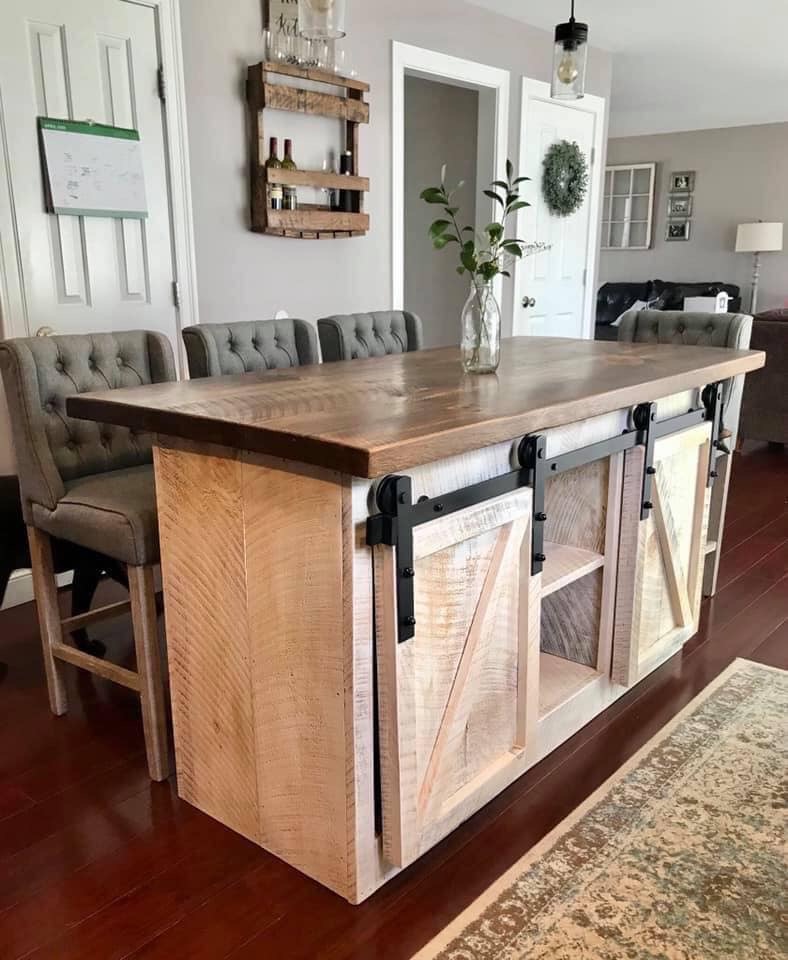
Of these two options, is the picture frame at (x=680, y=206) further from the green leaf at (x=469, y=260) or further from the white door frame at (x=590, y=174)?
the green leaf at (x=469, y=260)

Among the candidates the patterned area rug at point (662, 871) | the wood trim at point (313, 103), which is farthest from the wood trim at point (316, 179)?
the patterned area rug at point (662, 871)

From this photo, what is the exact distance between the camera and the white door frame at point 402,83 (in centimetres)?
411

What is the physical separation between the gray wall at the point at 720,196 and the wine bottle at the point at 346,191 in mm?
5860

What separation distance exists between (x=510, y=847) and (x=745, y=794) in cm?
60

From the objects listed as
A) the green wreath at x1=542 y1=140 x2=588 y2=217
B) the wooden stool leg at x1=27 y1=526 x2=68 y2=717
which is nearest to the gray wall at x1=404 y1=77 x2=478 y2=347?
the green wreath at x1=542 y1=140 x2=588 y2=217

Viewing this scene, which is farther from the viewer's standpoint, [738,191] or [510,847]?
[738,191]

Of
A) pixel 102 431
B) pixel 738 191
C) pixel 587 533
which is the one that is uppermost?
pixel 738 191

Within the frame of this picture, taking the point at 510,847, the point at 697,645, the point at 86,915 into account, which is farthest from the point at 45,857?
the point at 697,645

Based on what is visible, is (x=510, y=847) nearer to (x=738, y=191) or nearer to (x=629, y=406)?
(x=629, y=406)

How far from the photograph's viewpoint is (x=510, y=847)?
1789mm

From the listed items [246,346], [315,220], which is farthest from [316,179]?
[246,346]

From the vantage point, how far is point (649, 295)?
873 cm

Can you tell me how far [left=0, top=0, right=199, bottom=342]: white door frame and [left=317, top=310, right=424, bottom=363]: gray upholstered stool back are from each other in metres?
0.68

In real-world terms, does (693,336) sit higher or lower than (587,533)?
higher
